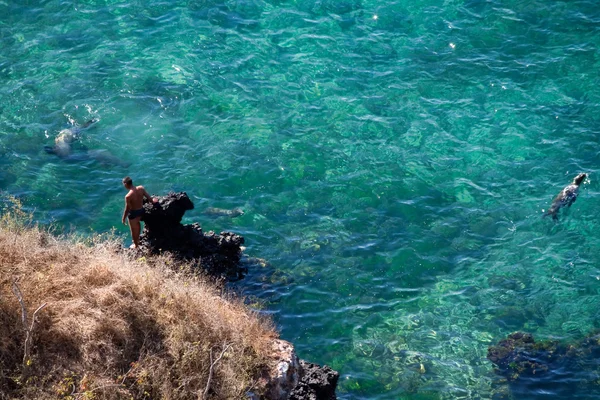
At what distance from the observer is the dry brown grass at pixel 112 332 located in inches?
427

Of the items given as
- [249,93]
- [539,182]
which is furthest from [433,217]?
[249,93]

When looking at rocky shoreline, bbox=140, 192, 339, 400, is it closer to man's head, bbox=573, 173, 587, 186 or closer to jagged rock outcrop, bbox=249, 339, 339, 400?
jagged rock outcrop, bbox=249, 339, 339, 400

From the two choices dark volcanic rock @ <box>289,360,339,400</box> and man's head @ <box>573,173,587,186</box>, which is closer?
dark volcanic rock @ <box>289,360,339,400</box>

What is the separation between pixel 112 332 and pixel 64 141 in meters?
10.9

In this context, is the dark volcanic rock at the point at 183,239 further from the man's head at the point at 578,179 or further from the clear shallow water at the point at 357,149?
the man's head at the point at 578,179

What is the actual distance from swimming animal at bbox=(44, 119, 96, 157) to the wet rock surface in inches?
565

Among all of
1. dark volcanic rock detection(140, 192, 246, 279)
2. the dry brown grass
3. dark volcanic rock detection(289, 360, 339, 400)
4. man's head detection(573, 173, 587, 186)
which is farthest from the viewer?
man's head detection(573, 173, 587, 186)

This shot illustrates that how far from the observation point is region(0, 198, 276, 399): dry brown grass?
10.8 metres

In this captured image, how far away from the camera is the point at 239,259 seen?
54.1ft

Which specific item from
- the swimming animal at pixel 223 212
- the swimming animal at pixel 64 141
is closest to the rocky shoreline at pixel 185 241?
the swimming animal at pixel 223 212

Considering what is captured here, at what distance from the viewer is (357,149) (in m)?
21.0

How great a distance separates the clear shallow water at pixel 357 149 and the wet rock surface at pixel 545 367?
314 mm

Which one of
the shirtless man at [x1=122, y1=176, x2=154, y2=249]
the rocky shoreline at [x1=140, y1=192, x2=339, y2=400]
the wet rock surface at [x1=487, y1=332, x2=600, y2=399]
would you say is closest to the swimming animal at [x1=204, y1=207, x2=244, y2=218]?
the rocky shoreline at [x1=140, y1=192, x2=339, y2=400]

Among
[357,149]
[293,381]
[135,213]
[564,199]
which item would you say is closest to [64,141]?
[135,213]
